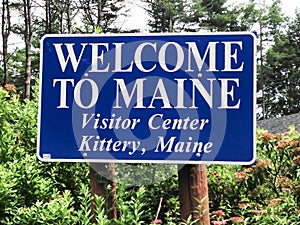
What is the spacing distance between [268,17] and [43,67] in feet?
130

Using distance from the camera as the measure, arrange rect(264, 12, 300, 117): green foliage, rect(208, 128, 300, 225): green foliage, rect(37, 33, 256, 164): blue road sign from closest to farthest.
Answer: rect(37, 33, 256, 164): blue road sign → rect(208, 128, 300, 225): green foliage → rect(264, 12, 300, 117): green foliage

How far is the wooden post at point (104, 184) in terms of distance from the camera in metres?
2.84

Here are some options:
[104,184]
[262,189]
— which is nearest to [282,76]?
[262,189]

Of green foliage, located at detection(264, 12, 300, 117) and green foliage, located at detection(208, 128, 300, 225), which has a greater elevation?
green foliage, located at detection(264, 12, 300, 117)

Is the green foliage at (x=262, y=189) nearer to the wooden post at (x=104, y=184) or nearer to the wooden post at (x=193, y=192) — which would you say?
the wooden post at (x=193, y=192)

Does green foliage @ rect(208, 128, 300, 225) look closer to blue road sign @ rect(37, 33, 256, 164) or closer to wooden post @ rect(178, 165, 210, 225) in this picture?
wooden post @ rect(178, 165, 210, 225)

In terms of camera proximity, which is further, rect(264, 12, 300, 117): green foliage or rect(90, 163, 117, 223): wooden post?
rect(264, 12, 300, 117): green foliage

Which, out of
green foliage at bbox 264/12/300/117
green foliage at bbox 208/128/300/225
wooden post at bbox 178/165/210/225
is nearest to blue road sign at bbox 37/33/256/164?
wooden post at bbox 178/165/210/225

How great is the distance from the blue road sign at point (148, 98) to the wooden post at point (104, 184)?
1.23ft

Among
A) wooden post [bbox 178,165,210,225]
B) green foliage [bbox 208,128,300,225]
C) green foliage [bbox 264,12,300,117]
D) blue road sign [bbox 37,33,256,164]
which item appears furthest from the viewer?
green foliage [bbox 264,12,300,117]

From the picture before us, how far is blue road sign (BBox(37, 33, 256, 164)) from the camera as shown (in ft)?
7.89

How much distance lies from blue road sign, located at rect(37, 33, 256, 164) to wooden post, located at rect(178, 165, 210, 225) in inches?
12.1

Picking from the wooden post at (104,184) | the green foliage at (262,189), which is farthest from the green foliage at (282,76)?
the wooden post at (104,184)

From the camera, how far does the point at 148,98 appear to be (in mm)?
2453
